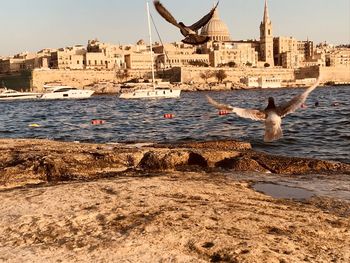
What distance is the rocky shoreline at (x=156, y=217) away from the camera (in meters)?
3.91

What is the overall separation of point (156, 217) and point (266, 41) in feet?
454

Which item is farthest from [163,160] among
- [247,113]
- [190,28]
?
[247,113]

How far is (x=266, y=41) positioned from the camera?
5472 inches

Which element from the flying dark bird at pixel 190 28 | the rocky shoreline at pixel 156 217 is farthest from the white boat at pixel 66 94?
the flying dark bird at pixel 190 28

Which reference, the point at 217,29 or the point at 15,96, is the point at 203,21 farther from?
the point at 217,29

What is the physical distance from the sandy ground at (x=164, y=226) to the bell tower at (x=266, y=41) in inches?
5300

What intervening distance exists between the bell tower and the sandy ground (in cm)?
13461

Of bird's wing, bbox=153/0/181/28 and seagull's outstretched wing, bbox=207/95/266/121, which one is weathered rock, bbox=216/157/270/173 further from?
bird's wing, bbox=153/0/181/28

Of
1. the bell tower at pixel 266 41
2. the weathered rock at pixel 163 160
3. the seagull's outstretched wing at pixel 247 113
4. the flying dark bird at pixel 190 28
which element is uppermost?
the bell tower at pixel 266 41

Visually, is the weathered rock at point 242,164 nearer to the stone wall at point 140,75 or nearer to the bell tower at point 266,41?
the stone wall at point 140,75

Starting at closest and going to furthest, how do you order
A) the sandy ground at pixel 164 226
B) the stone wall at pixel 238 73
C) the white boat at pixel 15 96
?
the sandy ground at pixel 164 226, the white boat at pixel 15 96, the stone wall at pixel 238 73

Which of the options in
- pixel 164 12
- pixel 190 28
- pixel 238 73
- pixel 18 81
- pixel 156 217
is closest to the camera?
pixel 156 217

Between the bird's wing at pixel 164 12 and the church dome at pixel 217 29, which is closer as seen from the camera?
the bird's wing at pixel 164 12

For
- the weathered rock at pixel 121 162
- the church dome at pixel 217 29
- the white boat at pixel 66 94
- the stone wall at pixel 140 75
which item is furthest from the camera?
the church dome at pixel 217 29
